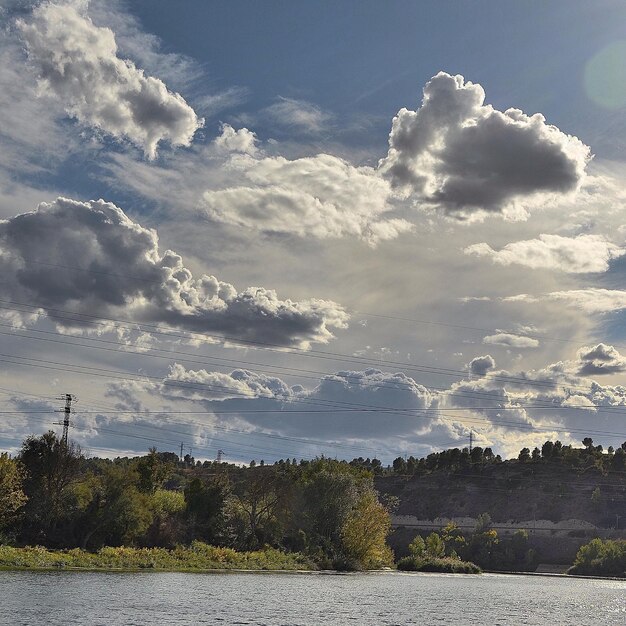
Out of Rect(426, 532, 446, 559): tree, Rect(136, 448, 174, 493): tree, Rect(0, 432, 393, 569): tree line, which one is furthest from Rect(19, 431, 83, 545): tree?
Rect(426, 532, 446, 559): tree

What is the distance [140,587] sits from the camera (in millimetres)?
80000

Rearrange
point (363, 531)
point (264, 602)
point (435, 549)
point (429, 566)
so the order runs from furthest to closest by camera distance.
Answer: point (435, 549), point (429, 566), point (363, 531), point (264, 602)

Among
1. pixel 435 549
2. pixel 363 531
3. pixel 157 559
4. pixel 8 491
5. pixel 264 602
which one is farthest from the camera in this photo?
pixel 435 549

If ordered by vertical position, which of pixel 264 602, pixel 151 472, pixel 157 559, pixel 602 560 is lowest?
pixel 264 602

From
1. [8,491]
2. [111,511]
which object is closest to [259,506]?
[111,511]

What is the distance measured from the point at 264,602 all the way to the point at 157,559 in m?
46.2

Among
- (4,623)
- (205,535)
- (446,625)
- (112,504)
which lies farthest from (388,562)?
(4,623)

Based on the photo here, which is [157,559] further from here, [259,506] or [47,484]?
[259,506]

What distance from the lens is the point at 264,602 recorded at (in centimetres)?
7331

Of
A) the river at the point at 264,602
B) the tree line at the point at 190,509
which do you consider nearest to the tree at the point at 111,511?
the tree line at the point at 190,509

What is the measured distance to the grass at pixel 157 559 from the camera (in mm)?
96438

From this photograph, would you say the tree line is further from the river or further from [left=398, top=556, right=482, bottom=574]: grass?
the river

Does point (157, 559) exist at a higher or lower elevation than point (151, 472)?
lower

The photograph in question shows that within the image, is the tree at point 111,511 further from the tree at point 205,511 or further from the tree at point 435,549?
the tree at point 435,549
